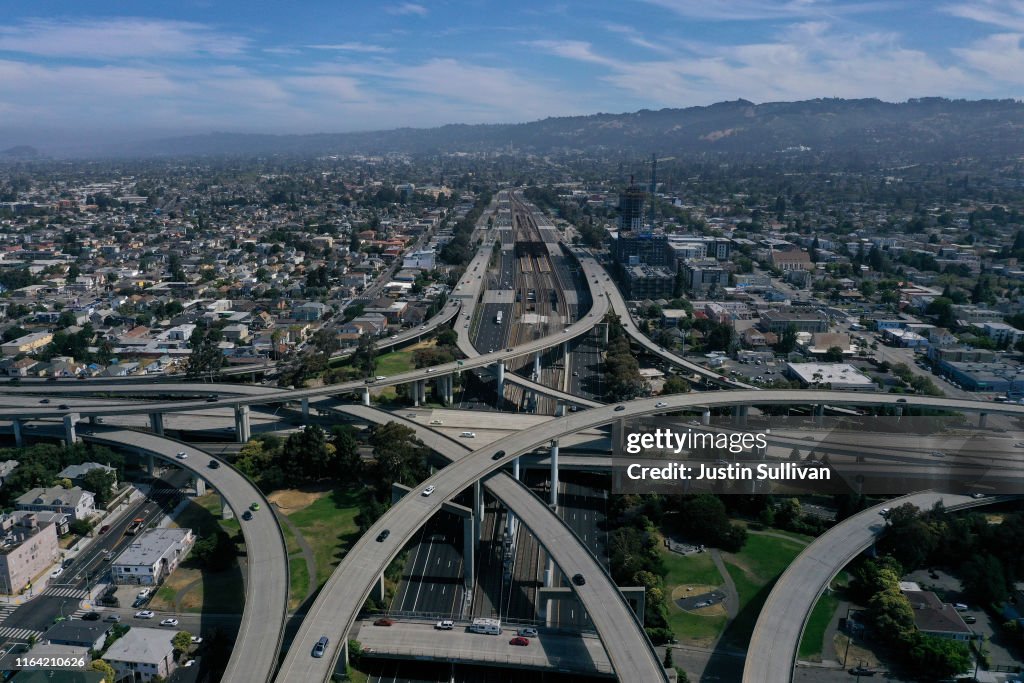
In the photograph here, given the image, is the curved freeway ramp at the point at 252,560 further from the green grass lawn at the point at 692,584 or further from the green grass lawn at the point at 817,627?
the green grass lawn at the point at 817,627

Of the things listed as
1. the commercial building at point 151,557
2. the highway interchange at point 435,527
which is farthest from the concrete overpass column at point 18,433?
the commercial building at point 151,557

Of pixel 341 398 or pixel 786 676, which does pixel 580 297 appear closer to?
pixel 341 398

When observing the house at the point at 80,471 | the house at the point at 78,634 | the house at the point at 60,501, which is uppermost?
the house at the point at 80,471

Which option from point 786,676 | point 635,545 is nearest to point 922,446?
point 635,545

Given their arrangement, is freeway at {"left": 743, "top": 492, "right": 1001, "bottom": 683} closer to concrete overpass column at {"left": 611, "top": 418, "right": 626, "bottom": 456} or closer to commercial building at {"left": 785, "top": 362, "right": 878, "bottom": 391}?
concrete overpass column at {"left": 611, "top": 418, "right": 626, "bottom": 456}

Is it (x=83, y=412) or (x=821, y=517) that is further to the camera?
(x=83, y=412)

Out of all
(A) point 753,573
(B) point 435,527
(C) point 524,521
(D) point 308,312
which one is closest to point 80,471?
(B) point 435,527
